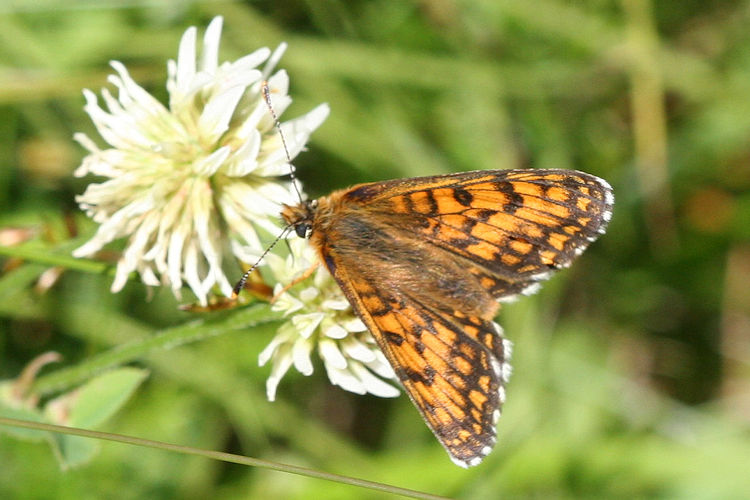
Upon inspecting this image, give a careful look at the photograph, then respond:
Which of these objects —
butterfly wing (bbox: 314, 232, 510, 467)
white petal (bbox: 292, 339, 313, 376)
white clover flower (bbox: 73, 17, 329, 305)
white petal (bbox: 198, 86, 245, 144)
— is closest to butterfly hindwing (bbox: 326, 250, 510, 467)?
butterfly wing (bbox: 314, 232, 510, 467)

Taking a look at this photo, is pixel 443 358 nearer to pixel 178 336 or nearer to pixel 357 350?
pixel 357 350

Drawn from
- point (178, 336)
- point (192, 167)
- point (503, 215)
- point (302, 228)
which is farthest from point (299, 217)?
point (503, 215)

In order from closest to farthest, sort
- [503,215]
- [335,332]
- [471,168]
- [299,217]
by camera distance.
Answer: [335,332], [299,217], [503,215], [471,168]

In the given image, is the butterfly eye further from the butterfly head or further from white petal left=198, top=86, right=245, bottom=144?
white petal left=198, top=86, right=245, bottom=144

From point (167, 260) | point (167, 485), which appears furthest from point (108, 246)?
point (167, 485)

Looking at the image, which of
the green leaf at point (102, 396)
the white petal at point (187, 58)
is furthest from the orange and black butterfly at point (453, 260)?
the green leaf at point (102, 396)

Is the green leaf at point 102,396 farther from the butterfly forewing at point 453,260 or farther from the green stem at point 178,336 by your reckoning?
the butterfly forewing at point 453,260
